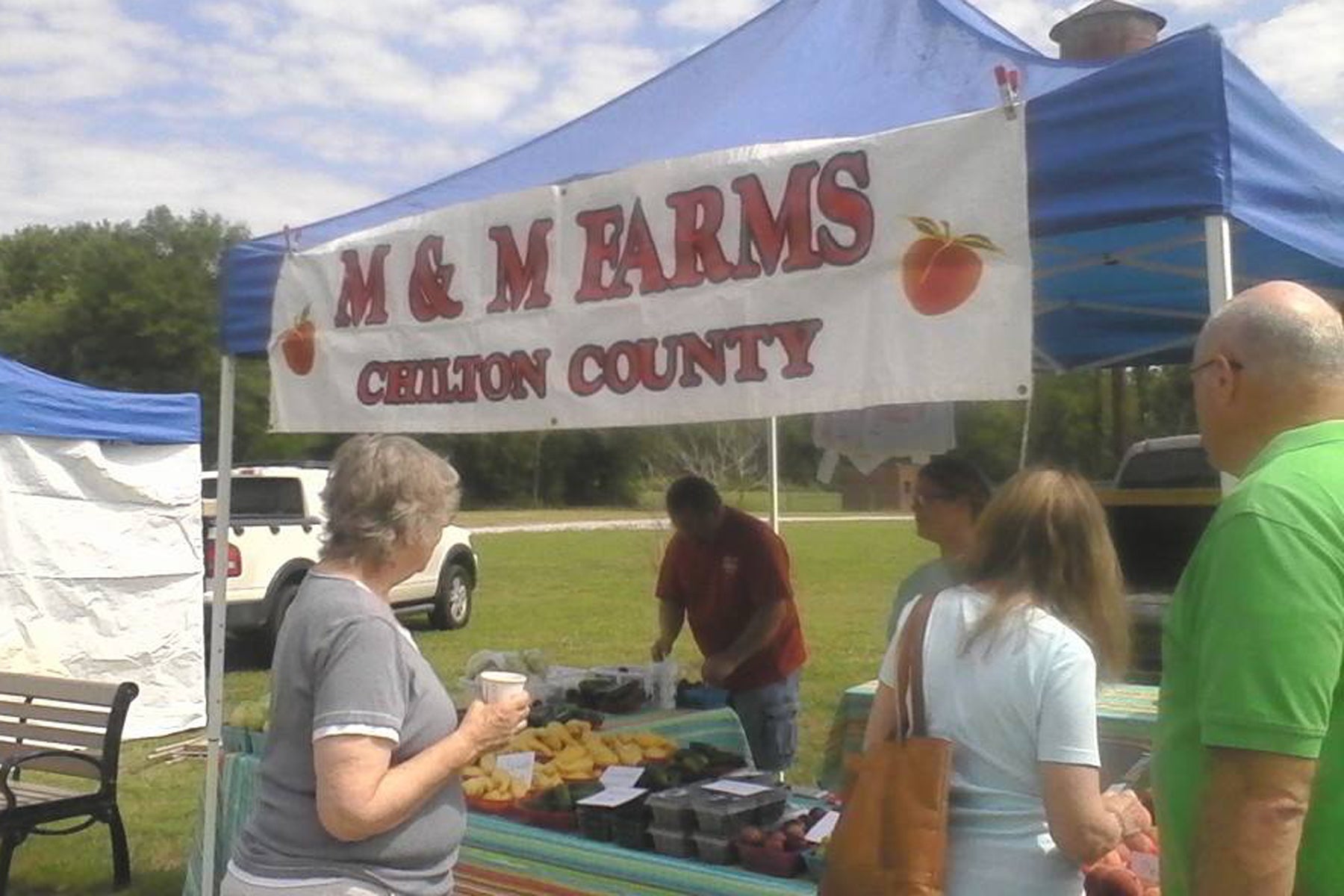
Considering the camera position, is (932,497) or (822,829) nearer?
(822,829)

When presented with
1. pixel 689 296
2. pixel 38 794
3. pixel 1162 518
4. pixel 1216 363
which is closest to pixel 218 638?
pixel 38 794

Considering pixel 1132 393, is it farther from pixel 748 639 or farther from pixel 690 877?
pixel 690 877

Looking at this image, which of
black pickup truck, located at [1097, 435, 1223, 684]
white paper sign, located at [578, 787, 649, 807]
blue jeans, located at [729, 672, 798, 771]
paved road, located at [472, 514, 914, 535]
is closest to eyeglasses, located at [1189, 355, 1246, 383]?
white paper sign, located at [578, 787, 649, 807]

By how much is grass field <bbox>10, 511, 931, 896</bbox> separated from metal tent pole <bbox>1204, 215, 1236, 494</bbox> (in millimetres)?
4965

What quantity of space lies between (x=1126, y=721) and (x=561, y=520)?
126 ft

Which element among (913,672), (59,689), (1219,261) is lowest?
(59,689)

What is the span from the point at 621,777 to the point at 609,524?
Answer: 1356 inches

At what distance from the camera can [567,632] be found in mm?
13984

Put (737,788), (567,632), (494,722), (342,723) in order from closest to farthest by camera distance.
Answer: (342,723) < (494,722) < (737,788) < (567,632)

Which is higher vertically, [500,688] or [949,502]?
[949,502]

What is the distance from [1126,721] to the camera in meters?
3.71

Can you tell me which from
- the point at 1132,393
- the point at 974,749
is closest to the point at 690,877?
the point at 974,749

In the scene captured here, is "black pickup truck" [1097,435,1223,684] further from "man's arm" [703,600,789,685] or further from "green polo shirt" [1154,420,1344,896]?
"green polo shirt" [1154,420,1344,896]

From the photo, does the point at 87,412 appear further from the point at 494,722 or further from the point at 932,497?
the point at 494,722
